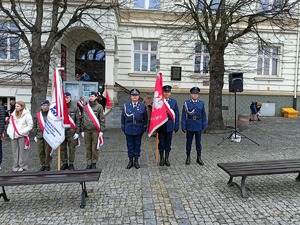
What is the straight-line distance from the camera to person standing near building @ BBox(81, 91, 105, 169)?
19.4ft

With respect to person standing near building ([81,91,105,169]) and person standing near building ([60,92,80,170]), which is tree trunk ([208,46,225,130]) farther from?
person standing near building ([60,92,80,170])

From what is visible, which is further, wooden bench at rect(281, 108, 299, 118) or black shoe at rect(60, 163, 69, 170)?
wooden bench at rect(281, 108, 299, 118)

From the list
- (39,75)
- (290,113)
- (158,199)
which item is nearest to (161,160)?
(158,199)

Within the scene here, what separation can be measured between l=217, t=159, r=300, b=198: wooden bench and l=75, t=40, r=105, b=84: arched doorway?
14113 millimetres

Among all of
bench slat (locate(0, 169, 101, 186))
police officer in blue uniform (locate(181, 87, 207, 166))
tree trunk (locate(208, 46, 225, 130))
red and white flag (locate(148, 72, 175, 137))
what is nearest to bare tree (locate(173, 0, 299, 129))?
tree trunk (locate(208, 46, 225, 130))

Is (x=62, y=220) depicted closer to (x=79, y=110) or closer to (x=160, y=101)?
(x=79, y=110)

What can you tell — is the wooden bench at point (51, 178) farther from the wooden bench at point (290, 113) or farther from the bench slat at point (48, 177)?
the wooden bench at point (290, 113)

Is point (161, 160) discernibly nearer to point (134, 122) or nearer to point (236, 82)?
point (134, 122)

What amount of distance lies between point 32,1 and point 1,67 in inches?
165

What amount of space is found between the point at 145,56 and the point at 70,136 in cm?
1218

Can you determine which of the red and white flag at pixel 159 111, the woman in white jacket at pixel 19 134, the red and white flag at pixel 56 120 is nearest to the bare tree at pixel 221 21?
the red and white flag at pixel 159 111

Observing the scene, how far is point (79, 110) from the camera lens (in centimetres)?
619

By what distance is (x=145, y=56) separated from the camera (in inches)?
678

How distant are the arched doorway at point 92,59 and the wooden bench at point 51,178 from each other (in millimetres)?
13751
